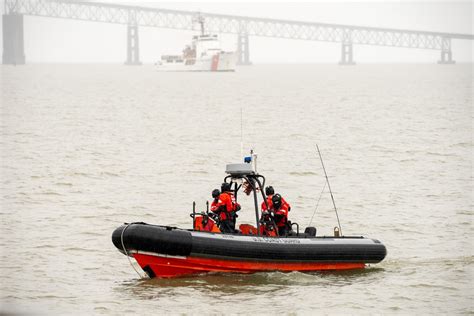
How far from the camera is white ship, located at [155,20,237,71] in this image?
15712 cm

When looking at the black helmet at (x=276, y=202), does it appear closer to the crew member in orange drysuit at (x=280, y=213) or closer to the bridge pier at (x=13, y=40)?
the crew member in orange drysuit at (x=280, y=213)

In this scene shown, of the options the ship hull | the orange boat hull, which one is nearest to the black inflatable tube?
the orange boat hull

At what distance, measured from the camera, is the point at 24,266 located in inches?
670

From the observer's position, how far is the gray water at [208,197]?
1483 centimetres

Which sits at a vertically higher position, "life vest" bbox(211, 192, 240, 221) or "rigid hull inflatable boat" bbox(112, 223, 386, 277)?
"life vest" bbox(211, 192, 240, 221)

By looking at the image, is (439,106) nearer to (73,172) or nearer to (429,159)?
(429,159)

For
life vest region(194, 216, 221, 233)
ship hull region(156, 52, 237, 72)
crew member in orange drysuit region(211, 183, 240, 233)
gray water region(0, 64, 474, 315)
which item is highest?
ship hull region(156, 52, 237, 72)

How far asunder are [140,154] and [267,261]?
21.9 metres

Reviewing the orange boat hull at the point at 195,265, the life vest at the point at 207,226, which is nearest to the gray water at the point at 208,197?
the orange boat hull at the point at 195,265

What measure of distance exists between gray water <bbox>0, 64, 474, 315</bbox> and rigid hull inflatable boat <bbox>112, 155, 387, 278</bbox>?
22 cm

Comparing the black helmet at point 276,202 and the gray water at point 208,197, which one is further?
the black helmet at point 276,202

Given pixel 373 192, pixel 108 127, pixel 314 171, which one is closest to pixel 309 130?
pixel 108 127

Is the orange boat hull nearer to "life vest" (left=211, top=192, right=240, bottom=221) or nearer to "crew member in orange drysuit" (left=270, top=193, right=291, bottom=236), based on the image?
"crew member in orange drysuit" (left=270, top=193, right=291, bottom=236)

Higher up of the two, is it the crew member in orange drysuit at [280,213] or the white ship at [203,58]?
the white ship at [203,58]
